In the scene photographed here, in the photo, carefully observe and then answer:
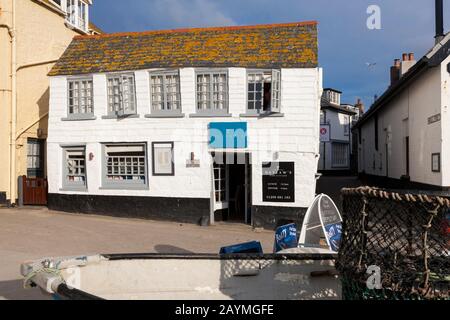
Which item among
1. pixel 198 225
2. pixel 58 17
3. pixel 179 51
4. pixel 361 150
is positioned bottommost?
pixel 198 225

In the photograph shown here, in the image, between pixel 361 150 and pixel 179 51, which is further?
pixel 361 150

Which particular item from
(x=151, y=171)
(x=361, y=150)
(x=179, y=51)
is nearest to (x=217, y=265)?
(x=151, y=171)

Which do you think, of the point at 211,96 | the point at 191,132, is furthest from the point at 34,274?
the point at 211,96

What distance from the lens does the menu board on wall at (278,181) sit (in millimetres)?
12086

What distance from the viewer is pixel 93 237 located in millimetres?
10336

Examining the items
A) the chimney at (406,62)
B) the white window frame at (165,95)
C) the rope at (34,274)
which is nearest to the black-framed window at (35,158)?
the white window frame at (165,95)

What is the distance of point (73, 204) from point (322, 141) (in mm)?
27179

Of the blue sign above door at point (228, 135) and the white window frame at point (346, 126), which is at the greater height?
the white window frame at point (346, 126)

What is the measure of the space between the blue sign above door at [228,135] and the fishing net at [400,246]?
888 cm

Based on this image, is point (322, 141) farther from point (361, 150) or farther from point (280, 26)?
point (280, 26)

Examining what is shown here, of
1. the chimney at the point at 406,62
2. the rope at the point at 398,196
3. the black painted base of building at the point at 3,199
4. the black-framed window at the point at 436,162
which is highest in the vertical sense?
the chimney at the point at 406,62

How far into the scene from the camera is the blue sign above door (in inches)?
488

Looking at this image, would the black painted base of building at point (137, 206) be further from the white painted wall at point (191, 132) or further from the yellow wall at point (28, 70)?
the yellow wall at point (28, 70)

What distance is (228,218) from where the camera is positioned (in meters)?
13.8
